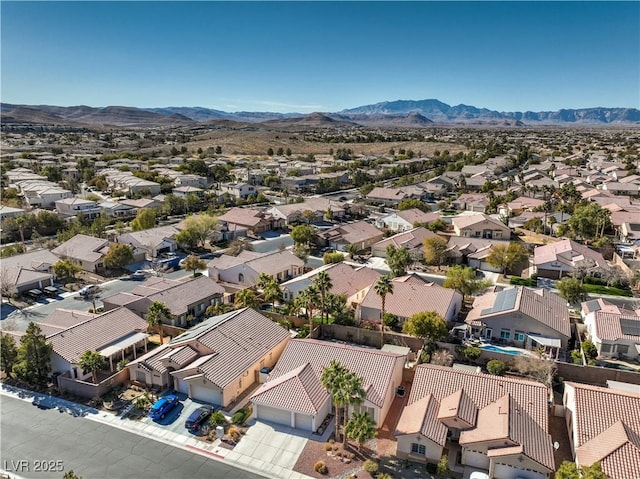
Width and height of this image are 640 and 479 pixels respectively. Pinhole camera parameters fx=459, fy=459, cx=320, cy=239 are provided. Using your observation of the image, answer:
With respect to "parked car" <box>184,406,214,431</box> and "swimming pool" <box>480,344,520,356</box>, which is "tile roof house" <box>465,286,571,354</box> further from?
"parked car" <box>184,406,214,431</box>

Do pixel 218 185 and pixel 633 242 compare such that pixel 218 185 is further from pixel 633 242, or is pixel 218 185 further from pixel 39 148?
pixel 39 148

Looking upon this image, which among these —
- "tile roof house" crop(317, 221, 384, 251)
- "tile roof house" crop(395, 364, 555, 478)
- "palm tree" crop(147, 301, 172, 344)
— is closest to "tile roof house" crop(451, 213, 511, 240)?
"tile roof house" crop(317, 221, 384, 251)

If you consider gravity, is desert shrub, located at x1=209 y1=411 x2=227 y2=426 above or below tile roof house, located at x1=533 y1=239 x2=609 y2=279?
below

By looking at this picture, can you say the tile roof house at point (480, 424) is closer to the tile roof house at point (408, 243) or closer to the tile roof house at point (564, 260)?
the tile roof house at point (564, 260)

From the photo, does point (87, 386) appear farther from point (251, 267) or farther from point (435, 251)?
point (435, 251)

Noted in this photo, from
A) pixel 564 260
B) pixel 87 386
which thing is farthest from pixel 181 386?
pixel 564 260
